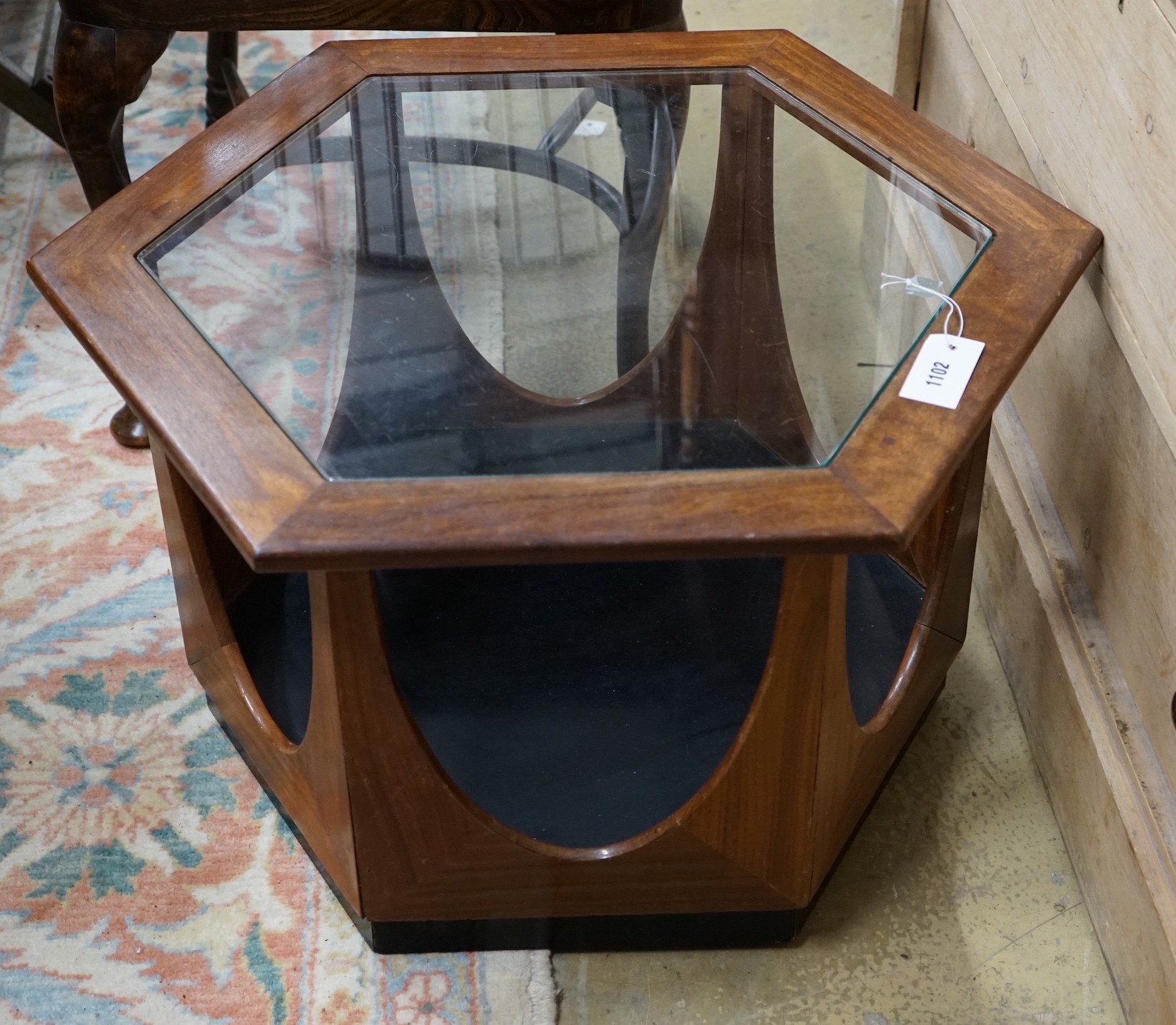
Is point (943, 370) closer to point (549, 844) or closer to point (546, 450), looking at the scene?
point (546, 450)

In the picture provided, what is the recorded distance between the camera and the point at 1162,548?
991 millimetres

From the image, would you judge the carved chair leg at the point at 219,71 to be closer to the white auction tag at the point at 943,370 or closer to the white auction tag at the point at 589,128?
the white auction tag at the point at 589,128

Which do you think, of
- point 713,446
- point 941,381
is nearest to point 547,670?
point 713,446

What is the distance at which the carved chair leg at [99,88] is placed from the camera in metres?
1.31

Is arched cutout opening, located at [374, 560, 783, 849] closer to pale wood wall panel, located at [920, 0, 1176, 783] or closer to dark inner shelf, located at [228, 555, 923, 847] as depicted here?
dark inner shelf, located at [228, 555, 923, 847]

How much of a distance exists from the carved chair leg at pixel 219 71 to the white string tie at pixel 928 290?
3.90 ft

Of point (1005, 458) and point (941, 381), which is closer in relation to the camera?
point (941, 381)

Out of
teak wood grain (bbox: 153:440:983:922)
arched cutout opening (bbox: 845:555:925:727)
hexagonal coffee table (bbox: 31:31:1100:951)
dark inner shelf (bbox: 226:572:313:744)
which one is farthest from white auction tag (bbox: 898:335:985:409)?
dark inner shelf (bbox: 226:572:313:744)

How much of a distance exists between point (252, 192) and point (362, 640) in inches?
15.5

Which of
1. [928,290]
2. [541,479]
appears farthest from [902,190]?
[541,479]

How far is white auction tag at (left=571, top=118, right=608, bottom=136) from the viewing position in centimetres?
114

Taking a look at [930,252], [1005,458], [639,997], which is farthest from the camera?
[1005,458]

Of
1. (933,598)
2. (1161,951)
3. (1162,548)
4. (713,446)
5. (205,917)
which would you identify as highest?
(713,446)

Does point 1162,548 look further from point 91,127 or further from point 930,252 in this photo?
point 91,127
